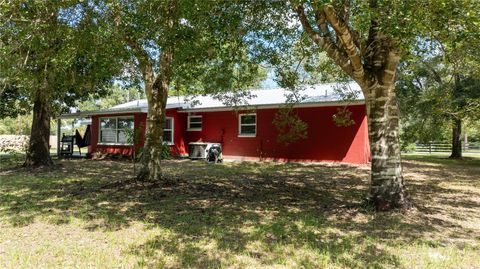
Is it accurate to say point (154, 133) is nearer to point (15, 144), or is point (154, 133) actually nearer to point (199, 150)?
point (199, 150)

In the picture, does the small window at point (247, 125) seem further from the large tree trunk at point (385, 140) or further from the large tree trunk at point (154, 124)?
the large tree trunk at point (385, 140)

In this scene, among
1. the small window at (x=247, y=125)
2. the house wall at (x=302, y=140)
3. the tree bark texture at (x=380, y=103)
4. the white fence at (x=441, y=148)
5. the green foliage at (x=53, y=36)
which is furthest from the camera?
the white fence at (x=441, y=148)

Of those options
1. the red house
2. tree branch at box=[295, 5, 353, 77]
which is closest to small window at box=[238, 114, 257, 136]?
the red house

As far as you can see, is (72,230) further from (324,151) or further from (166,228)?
(324,151)

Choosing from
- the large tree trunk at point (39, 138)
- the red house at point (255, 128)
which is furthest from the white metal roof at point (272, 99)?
the large tree trunk at point (39, 138)

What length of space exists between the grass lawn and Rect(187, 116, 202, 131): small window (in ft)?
35.6

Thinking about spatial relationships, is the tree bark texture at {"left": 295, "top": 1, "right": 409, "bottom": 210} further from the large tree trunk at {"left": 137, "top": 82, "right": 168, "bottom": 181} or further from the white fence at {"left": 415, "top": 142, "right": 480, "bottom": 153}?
the white fence at {"left": 415, "top": 142, "right": 480, "bottom": 153}

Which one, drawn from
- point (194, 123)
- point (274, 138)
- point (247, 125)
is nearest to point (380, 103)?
point (274, 138)

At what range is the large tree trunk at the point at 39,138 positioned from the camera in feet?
46.5

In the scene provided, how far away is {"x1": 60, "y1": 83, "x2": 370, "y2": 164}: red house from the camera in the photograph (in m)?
16.1

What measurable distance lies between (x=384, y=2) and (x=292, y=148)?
12.9 meters

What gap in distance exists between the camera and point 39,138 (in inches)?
560

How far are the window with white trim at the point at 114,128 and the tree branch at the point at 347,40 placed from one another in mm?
16367

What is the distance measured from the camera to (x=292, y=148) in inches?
698
